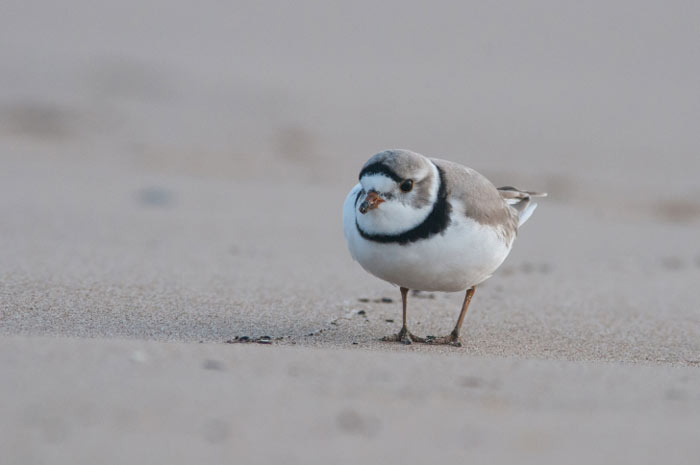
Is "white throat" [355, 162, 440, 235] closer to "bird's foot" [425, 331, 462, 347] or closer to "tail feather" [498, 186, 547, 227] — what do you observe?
"bird's foot" [425, 331, 462, 347]

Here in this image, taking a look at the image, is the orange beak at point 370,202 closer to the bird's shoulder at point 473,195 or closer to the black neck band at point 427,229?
the black neck band at point 427,229

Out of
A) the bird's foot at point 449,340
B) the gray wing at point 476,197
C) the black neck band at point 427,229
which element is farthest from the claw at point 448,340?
the black neck band at point 427,229

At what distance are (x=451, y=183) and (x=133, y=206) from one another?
13.9 feet

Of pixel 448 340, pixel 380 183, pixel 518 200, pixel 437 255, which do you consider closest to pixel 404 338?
pixel 448 340

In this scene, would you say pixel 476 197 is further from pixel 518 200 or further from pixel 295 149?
pixel 295 149

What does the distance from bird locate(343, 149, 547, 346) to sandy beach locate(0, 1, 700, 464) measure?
0.38m

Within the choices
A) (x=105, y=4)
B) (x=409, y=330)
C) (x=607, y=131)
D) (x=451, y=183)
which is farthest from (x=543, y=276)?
(x=105, y=4)

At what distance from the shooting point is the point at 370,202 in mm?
3975

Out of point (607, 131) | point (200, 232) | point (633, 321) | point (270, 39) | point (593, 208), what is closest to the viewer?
point (633, 321)

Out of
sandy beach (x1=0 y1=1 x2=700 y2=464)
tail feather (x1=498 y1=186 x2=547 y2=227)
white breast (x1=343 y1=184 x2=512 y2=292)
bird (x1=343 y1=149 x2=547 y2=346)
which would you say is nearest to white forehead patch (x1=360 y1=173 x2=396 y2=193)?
bird (x1=343 y1=149 x2=547 y2=346)

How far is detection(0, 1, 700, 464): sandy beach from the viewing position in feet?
8.87

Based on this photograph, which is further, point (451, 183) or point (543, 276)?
point (543, 276)

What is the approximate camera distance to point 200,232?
7070 mm

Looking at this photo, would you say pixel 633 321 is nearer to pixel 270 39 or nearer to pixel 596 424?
pixel 596 424
